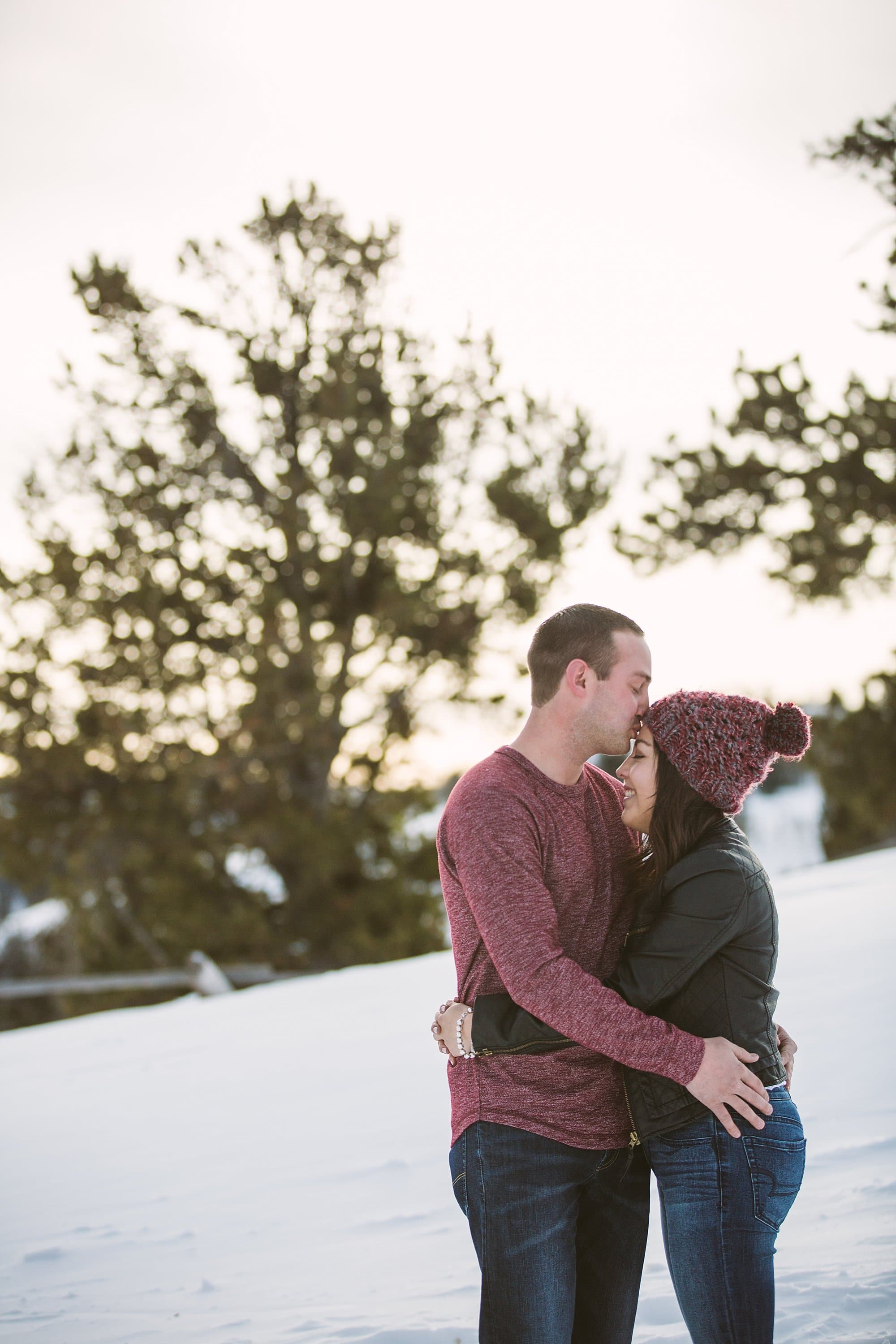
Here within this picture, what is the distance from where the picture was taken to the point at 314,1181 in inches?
177

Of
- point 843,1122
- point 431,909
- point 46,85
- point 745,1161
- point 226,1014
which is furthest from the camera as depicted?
point 431,909

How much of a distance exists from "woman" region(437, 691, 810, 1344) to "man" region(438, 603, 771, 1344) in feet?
0.21

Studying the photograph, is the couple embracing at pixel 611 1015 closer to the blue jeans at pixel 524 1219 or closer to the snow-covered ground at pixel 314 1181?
the blue jeans at pixel 524 1219

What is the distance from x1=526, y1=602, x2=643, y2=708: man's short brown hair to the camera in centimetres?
211

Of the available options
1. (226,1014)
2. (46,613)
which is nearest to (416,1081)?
(226,1014)

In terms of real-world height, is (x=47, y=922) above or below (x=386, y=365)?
below

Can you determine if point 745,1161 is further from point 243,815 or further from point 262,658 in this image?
point 243,815

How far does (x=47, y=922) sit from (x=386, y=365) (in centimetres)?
1267

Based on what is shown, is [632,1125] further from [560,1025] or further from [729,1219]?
[560,1025]

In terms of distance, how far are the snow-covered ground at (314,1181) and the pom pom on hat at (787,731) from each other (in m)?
1.67

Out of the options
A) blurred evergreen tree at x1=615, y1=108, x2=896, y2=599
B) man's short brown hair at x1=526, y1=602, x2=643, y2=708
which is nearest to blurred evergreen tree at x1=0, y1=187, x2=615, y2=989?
blurred evergreen tree at x1=615, y1=108, x2=896, y2=599

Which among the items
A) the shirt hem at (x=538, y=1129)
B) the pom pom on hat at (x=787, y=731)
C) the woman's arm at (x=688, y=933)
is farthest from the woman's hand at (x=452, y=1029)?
the pom pom on hat at (x=787, y=731)

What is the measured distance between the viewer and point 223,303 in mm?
12727

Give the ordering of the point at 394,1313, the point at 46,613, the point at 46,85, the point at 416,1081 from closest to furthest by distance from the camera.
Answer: the point at 394,1313 → the point at 416,1081 → the point at 46,85 → the point at 46,613
